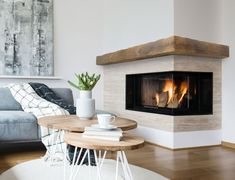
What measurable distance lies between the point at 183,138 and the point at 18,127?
1.88 meters

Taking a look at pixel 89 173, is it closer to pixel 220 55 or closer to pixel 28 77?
pixel 220 55

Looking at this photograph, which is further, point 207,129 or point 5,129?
point 207,129

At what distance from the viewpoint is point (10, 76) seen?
4.41 meters

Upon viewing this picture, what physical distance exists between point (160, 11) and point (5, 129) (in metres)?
2.25

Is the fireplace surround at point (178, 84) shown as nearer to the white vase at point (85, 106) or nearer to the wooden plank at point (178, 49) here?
the wooden plank at point (178, 49)

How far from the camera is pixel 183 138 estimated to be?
3.59 metres

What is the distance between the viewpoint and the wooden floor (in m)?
2.54

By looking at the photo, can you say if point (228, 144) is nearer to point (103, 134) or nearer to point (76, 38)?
point (103, 134)

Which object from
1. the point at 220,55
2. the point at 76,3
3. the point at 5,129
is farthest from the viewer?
the point at 76,3

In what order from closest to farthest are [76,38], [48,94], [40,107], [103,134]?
[103,134] → [40,107] → [48,94] → [76,38]

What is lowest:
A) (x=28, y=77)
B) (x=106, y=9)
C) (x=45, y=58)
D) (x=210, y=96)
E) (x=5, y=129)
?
(x=5, y=129)

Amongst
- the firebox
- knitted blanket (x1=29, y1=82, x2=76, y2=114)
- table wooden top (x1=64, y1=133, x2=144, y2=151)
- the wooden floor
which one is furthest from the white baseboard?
table wooden top (x1=64, y1=133, x2=144, y2=151)

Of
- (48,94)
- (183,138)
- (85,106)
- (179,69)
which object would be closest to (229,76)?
(179,69)

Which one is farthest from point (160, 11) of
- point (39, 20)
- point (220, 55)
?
point (39, 20)
